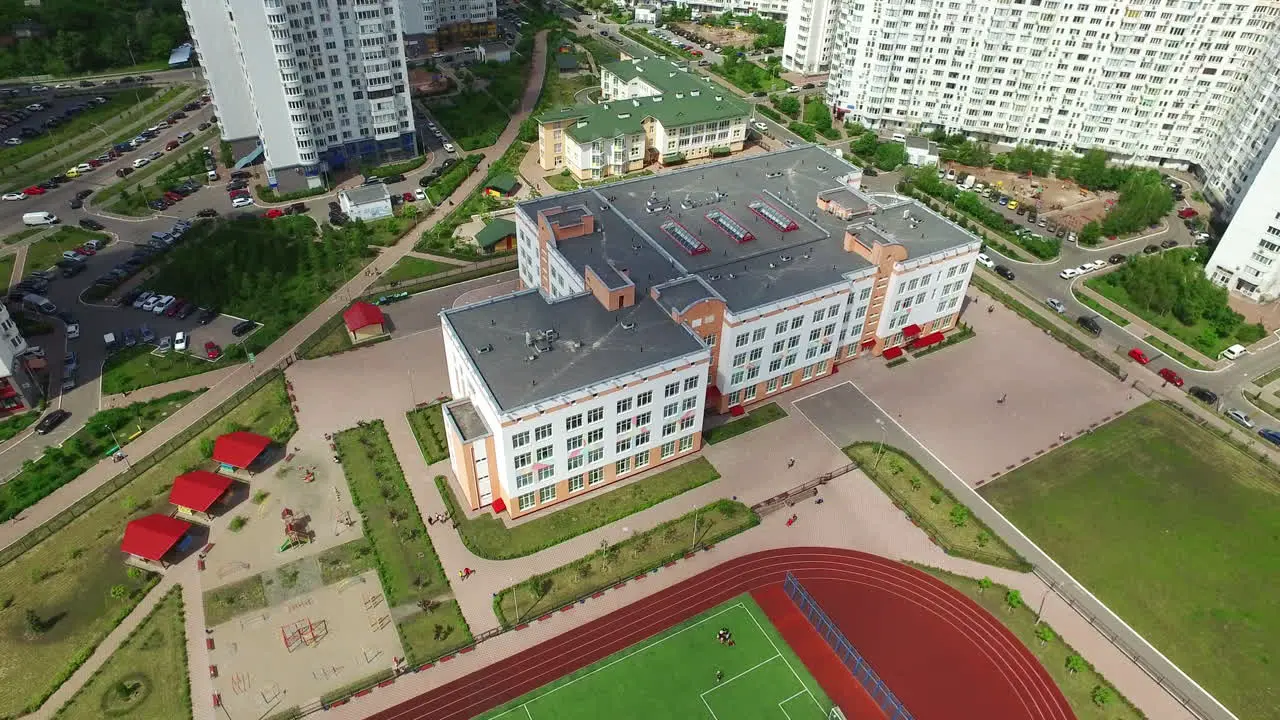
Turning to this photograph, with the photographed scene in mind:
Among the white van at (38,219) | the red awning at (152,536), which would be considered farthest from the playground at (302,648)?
the white van at (38,219)

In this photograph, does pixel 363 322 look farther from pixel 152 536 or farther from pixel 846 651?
pixel 846 651

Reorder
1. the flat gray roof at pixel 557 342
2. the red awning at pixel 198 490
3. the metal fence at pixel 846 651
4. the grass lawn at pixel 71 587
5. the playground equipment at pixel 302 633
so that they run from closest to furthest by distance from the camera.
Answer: the metal fence at pixel 846 651 → the grass lawn at pixel 71 587 → the playground equipment at pixel 302 633 → the flat gray roof at pixel 557 342 → the red awning at pixel 198 490

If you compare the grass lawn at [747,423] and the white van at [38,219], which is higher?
the white van at [38,219]

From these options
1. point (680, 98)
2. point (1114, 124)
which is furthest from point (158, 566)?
point (1114, 124)

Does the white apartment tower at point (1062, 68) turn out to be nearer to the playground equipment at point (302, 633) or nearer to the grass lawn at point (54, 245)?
the playground equipment at point (302, 633)

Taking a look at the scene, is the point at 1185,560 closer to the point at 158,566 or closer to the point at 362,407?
the point at 362,407

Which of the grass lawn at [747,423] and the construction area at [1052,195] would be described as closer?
the grass lawn at [747,423]

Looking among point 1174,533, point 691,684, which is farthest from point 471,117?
point 1174,533
